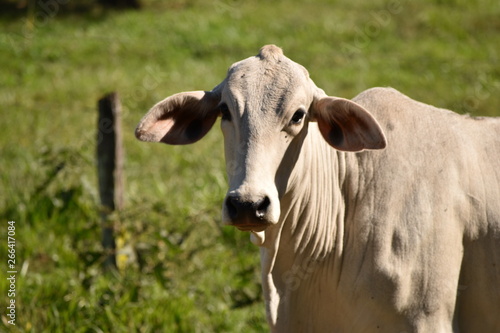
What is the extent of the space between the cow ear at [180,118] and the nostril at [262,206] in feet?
2.11

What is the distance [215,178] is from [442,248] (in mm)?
4035

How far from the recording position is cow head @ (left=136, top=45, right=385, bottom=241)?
300 cm

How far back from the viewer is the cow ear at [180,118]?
134 inches

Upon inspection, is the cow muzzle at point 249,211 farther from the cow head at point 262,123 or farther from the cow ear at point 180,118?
the cow ear at point 180,118

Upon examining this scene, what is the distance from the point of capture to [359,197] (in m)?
3.58

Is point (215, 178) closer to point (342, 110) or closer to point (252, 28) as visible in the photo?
point (342, 110)

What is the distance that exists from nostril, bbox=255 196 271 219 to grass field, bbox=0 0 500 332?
2107mm

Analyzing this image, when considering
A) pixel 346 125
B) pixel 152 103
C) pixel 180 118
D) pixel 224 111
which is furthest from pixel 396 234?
pixel 152 103

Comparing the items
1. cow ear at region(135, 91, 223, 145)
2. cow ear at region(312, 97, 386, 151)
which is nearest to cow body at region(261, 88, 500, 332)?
cow ear at region(312, 97, 386, 151)

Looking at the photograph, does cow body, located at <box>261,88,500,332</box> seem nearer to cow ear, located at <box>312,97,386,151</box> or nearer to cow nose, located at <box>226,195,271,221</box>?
cow ear, located at <box>312,97,386,151</box>

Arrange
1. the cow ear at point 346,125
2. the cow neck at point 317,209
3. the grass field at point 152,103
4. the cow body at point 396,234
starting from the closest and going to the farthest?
the cow ear at point 346,125
the cow body at point 396,234
the cow neck at point 317,209
the grass field at point 152,103

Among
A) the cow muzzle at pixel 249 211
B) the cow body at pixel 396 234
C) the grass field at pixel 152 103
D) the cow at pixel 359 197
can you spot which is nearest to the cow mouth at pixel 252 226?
the cow muzzle at pixel 249 211

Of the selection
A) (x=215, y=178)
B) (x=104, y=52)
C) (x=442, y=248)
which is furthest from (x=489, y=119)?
(x=104, y=52)

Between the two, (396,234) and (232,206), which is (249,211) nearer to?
(232,206)
